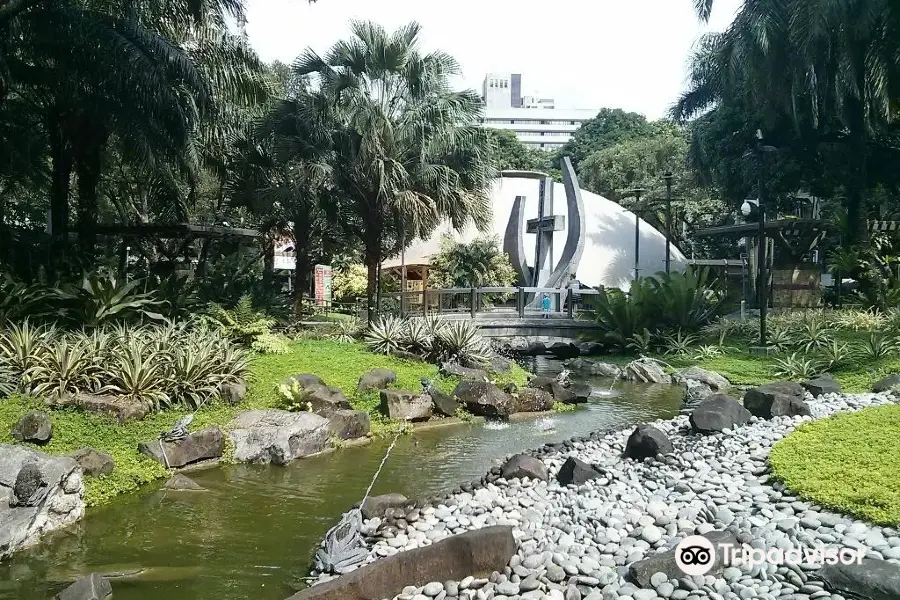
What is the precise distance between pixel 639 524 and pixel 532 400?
621 centimetres

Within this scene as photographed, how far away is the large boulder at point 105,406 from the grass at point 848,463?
6616mm

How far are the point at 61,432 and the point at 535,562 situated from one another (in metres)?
5.52

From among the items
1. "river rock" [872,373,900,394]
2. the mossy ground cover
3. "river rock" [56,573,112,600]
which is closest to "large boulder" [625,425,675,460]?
the mossy ground cover

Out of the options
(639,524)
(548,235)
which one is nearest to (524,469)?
(639,524)

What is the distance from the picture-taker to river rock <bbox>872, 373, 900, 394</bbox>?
9676mm

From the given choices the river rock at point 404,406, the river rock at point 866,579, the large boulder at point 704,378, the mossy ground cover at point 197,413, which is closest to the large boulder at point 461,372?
the mossy ground cover at point 197,413

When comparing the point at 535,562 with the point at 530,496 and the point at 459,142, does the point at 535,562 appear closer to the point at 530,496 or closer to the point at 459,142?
the point at 530,496

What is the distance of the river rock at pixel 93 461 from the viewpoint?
6.78m

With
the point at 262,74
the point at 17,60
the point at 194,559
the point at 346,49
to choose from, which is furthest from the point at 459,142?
the point at 194,559

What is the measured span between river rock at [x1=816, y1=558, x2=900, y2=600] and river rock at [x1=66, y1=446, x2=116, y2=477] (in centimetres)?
613

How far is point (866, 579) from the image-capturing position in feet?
11.4

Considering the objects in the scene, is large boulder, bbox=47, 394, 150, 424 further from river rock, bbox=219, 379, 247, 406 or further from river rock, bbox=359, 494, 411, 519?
river rock, bbox=359, 494, 411, 519

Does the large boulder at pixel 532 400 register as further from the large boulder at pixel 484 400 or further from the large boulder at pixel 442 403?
the large boulder at pixel 442 403

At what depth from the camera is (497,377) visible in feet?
41.7
